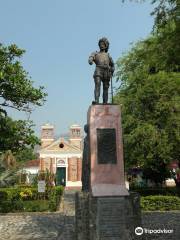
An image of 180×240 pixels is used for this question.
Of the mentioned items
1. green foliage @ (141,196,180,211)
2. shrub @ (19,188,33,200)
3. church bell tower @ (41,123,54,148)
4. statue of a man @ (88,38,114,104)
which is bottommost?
green foliage @ (141,196,180,211)

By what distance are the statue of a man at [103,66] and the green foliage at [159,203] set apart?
1194 centimetres

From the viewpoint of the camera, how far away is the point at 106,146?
1138 centimetres

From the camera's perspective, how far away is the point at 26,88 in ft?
71.9

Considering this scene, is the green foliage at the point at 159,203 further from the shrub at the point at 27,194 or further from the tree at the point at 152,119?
the shrub at the point at 27,194

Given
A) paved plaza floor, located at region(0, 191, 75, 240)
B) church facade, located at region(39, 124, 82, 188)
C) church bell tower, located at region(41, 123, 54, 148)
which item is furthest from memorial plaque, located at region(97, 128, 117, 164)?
church bell tower, located at region(41, 123, 54, 148)

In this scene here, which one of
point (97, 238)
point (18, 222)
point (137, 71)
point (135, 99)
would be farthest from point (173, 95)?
point (97, 238)

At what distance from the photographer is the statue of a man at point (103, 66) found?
1247cm

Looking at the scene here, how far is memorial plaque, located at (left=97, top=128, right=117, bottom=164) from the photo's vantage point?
1129 centimetres

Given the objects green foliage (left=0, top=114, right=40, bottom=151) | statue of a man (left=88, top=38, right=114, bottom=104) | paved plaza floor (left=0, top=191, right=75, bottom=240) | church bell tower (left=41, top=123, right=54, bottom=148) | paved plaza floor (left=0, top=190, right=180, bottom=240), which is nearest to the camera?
statue of a man (left=88, top=38, right=114, bottom=104)

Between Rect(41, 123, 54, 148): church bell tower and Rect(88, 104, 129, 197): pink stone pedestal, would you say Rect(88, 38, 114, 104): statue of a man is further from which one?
Rect(41, 123, 54, 148): church bell tower

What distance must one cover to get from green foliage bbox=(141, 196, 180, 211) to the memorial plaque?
12.4 meters

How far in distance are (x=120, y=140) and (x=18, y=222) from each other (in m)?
8.76

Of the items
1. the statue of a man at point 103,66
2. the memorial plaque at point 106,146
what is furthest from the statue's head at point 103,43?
the memorial plaque at point 106,146

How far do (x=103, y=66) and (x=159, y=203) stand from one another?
12.7 m
